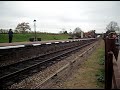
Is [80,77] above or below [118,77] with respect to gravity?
below

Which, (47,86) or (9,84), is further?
(9,84)

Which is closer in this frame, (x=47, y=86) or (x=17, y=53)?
(x=47, y=86)

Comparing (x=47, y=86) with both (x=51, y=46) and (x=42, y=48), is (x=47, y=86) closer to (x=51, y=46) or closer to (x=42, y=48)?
(x=42, y=48)

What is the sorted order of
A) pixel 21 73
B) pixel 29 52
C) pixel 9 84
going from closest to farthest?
pixel 9 84 < pixel 21 73 < pixel 29 52

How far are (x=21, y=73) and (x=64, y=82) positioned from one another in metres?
2.85

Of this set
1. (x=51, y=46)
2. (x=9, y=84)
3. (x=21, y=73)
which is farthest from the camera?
(x=51, y=46)

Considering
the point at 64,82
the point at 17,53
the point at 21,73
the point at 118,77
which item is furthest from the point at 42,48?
the point at 118,77

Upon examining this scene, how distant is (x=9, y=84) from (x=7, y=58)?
24.2 feet

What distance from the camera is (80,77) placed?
9.26m

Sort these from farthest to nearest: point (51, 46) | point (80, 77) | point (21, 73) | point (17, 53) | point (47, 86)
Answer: point (51, 46) → point (17, 53) → point (21, 73) → point (80, 77) → point (47, 86)

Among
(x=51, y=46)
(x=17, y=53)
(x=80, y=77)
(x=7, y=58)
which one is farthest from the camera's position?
(x=51, y=46)

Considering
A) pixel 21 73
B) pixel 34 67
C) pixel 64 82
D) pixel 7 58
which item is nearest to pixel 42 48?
pixel 7 58

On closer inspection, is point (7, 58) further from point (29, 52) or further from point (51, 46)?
point (51, 46)

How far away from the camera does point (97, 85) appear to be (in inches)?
306
